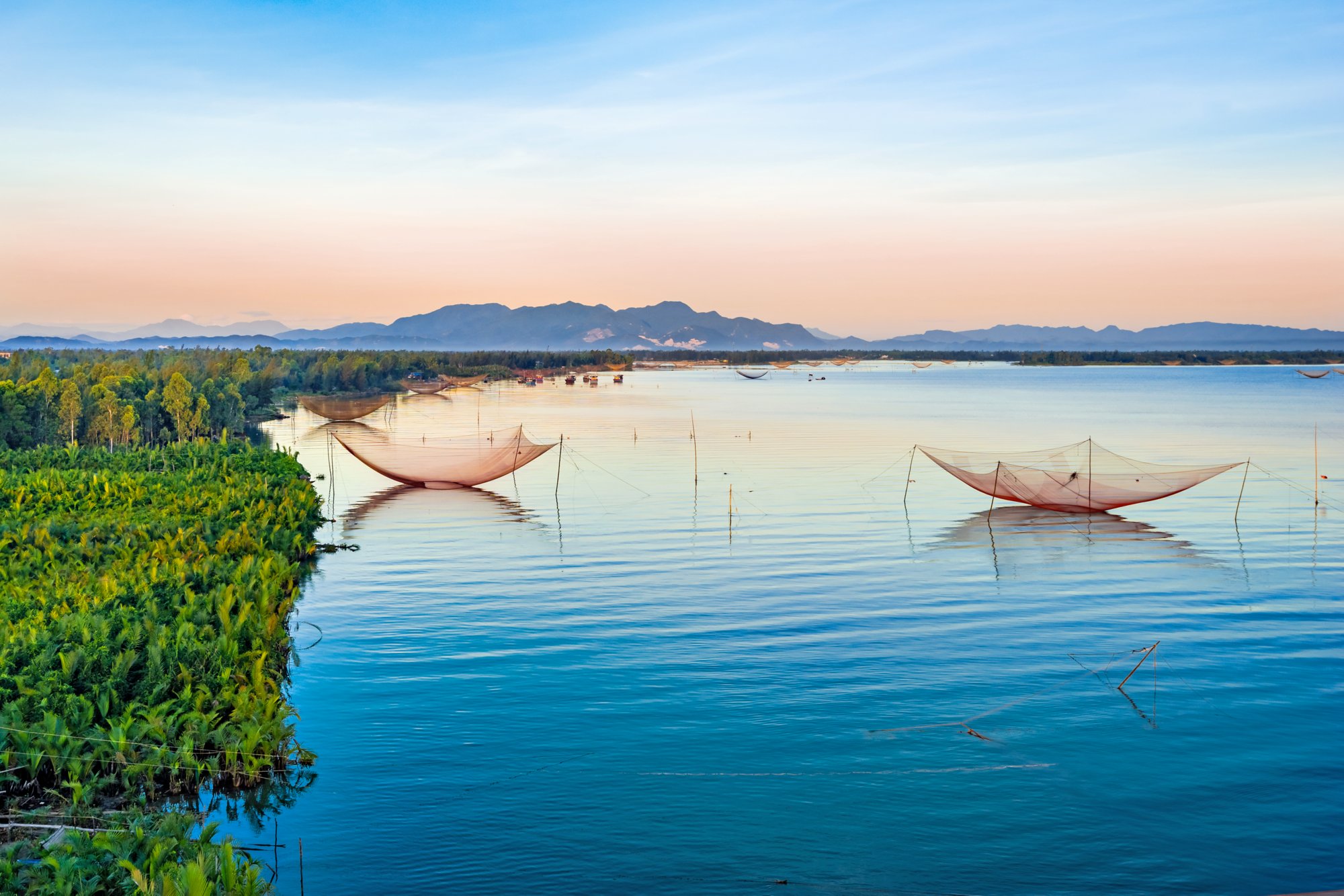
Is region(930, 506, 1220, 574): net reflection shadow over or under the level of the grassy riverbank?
under

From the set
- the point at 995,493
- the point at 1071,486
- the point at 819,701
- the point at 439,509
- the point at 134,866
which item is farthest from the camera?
the point at 439,509

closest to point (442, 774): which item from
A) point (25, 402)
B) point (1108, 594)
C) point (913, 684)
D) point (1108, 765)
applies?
point (913, 684)

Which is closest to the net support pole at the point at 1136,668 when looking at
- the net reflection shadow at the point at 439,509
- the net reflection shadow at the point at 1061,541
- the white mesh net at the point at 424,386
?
the net reflection shadow at the point at 1061,541

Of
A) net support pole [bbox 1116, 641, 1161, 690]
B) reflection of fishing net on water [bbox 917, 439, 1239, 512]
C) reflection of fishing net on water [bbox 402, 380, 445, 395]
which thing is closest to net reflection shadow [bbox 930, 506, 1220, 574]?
reflection of fishing net on water [bbox 917, 439, 1239, 512]

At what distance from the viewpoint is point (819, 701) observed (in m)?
11.6

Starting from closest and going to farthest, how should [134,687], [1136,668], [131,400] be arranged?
[134,687], [1136,668], [131,400]

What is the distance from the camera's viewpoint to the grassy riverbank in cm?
671

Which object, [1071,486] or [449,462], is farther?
[449,462]

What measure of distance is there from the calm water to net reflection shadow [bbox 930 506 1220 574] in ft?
0.46

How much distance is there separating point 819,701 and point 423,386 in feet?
281

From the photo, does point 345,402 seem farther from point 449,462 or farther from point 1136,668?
point 1136,668

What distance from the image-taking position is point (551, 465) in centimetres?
3778

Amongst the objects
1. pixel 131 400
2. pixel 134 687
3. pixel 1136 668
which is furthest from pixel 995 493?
pixel 131 400

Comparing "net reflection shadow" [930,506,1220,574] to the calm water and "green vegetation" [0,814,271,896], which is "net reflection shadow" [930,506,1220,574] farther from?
"green vegetation" [0,814,271,896]
